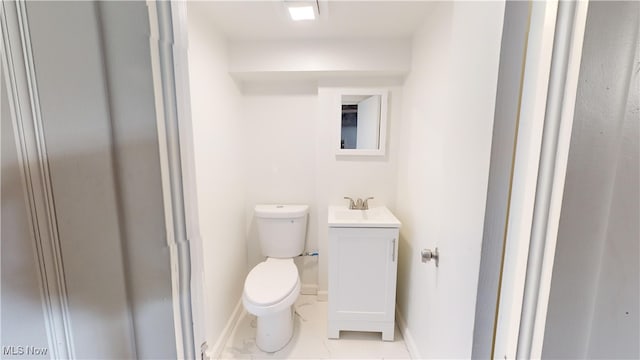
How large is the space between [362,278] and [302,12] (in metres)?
1.70

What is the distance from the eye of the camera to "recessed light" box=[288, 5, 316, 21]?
1.40 meters

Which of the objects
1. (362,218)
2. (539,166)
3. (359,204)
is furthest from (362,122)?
(539,166)

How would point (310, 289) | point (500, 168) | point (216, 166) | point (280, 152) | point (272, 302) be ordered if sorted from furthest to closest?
point (310, 289)
point (280, 152)
point (216, 166)
point (272, 302)
point (500, 168)

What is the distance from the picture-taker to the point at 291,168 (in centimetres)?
224

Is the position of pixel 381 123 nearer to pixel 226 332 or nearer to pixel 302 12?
pixel 302 12

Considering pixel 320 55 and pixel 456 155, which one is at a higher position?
pixel 320 55

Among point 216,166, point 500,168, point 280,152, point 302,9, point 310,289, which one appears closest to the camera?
point 500,168

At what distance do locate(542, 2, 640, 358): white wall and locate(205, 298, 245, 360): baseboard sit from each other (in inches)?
62.1

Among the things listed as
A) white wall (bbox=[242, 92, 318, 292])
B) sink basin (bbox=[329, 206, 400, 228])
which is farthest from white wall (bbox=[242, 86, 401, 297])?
sink basin (bbox=[329, 206, 400, 228])

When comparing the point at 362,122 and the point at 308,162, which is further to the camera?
the point at 308,162

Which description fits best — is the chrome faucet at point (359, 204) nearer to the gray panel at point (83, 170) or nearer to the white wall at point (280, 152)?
the white wall at point (280, 152)

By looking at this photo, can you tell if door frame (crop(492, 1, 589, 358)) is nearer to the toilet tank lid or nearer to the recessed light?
the recessed light

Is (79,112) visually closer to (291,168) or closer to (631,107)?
(631,107)

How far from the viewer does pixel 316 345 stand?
176 cm
